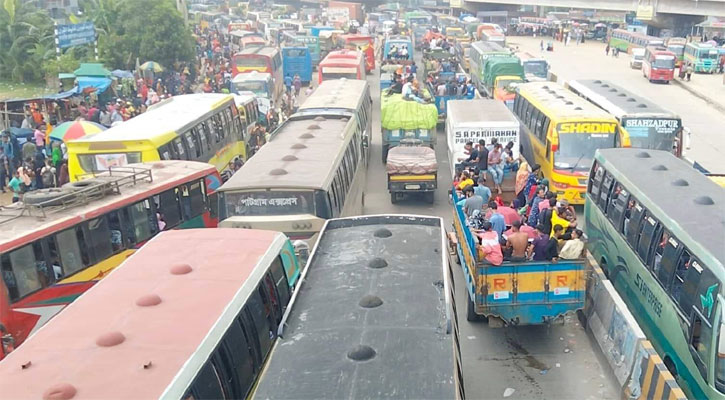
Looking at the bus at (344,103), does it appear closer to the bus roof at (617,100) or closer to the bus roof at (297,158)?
the bus roof at (297,158)

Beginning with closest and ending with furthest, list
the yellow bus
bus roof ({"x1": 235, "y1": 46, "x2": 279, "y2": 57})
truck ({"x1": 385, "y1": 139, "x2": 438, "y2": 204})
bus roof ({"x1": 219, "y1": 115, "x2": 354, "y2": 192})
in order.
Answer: bus roof ({"x1": 219, "y1": 115, "x2": 354, "y2": 192}) → the yellow bus → truck ({"x1": 385, "y1": 139, "x2": 438, "y2": 204}) → bus roof ({"x1": 235, "y1": 46, "x2": 279, "y2": 57})

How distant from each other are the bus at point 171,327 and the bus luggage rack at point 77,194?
2383mm

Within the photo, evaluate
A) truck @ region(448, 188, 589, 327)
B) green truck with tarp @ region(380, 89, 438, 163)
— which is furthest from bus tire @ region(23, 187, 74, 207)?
green truck with tarp @ region(380, 89, 438, 163)

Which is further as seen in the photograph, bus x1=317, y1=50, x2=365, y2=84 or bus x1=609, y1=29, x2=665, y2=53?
bus x1=609, y1=29, x2=665, y2=53

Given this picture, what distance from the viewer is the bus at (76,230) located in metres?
9.02

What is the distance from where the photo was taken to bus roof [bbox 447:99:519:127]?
1817cm

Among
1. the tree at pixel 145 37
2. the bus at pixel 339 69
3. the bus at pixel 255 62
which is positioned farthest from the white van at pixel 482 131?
the tree at pixel 145 37

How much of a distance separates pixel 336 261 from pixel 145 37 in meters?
30.3

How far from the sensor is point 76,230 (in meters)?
10.2

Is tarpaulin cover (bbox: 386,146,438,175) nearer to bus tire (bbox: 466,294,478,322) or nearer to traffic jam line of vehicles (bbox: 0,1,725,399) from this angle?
traffic jam line of vehicles (bbox: 0,1,725,399)

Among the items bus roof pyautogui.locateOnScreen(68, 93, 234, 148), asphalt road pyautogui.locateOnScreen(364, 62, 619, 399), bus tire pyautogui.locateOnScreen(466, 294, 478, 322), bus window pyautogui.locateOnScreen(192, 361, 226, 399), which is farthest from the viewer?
bus roof pyautogui.locateOnScreen(68, 93, 234, 148)

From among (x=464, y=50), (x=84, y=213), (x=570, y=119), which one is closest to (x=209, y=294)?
(x=84, y=213)

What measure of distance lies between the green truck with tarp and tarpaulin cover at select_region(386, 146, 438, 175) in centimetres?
251

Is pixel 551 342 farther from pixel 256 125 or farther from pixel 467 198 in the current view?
pixel 256 125
